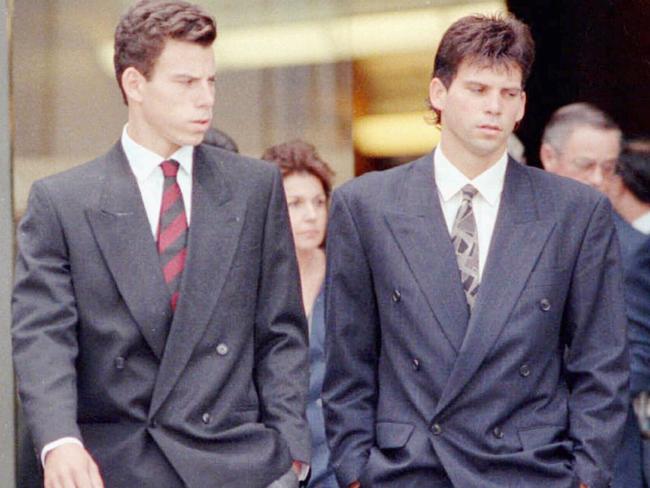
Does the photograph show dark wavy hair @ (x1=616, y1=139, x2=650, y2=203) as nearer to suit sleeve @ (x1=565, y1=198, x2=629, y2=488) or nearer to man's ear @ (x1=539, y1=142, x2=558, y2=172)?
man's ear @ (x1=539, y1=142, x2=558, y2=172)

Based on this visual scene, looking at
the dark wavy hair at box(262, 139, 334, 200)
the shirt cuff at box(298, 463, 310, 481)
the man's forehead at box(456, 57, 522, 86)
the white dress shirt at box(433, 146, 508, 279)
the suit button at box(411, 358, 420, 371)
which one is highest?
the man's forehead at box(456, 57, 522, 86)

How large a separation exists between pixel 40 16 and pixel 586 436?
322 centimetres

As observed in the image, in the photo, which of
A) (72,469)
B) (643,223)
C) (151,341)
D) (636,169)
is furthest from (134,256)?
(636,169)

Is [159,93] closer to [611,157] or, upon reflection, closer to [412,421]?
[412,421]

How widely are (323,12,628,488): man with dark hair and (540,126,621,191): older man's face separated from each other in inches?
49.3

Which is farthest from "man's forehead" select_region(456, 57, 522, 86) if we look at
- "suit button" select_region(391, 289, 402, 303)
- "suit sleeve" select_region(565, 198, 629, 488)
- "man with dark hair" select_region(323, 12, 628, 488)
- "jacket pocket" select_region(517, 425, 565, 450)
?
"jacket pocket" select_region(517, 425, 565, 450)

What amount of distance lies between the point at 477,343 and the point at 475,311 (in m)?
0.10

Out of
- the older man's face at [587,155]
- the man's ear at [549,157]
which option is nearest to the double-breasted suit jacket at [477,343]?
the older man's face at [587,155]

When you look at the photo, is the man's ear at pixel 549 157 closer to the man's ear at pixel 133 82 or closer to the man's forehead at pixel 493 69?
the man's forehead at pixel 493 69

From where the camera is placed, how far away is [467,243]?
4.35 metres

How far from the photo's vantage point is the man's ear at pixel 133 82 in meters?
4.28

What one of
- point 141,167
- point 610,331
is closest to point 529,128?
point 610,331

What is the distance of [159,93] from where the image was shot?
4.22 m

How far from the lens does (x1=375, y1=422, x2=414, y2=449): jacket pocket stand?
423 cm
